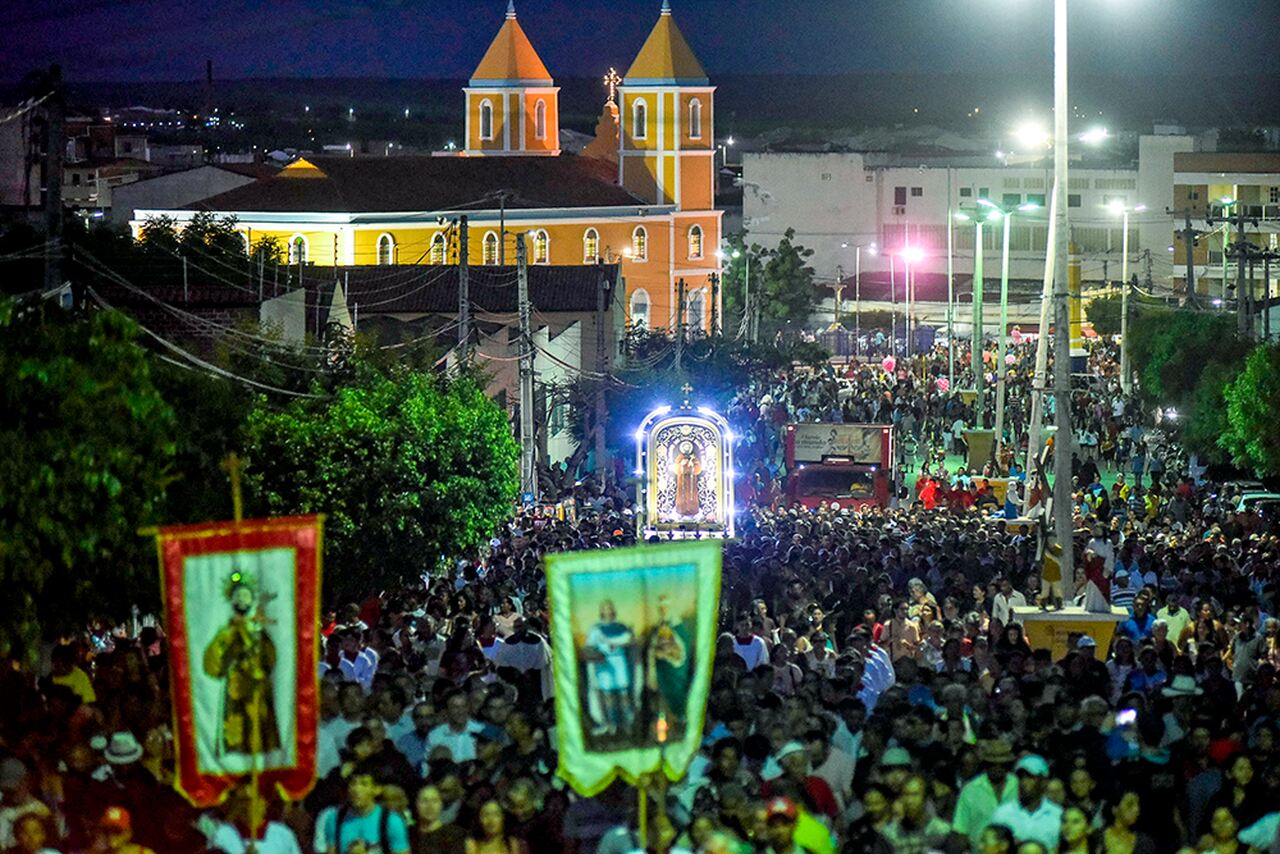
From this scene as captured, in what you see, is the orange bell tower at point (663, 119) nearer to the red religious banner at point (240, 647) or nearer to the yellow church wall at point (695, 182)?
the yellow church wall at point (695, 182)

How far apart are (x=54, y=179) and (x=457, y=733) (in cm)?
1074

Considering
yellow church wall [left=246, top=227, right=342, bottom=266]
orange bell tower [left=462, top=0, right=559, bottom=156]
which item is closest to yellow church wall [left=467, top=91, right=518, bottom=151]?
orange bell tower [left=462, top=0, right=559, bottom=156]

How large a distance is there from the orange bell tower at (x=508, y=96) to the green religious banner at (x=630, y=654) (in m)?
84.7

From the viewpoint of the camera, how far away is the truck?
40.3 meters

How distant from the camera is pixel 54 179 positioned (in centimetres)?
2270

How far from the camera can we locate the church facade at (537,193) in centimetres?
8181

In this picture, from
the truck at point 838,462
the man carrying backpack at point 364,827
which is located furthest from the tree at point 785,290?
the man carrying backpack at point 364,827

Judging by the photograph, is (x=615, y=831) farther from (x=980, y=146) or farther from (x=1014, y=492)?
(x=980, y=146)

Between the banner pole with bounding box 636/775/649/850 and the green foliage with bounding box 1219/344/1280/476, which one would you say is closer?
the banner pole with bounding box 636/775/649/850

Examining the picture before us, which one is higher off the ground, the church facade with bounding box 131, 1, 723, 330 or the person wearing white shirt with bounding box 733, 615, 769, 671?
the church facade with bounding box 131, 1, 723, 330

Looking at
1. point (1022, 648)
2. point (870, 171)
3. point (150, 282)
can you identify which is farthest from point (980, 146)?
point (1022, 648)

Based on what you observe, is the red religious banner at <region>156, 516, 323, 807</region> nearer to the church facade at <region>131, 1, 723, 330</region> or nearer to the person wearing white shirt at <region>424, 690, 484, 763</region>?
the person wearing white shirt at <region>424, 690, 484, 763</region>

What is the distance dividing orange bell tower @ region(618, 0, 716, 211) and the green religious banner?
81854 millimetres

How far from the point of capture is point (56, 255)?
21719 millimetres
